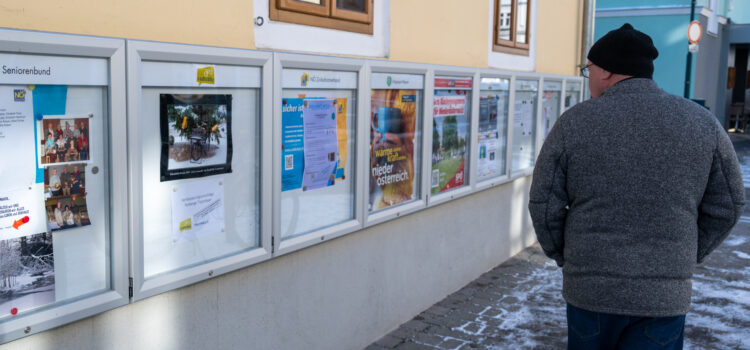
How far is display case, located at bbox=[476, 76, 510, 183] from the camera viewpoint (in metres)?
6.54

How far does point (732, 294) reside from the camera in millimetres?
6578

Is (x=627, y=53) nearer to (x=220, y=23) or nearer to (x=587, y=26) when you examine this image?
(x=220, y=23)

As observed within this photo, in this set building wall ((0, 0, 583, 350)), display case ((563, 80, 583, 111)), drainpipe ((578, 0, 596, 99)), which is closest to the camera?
building wall ((0, 0, 583, 350))

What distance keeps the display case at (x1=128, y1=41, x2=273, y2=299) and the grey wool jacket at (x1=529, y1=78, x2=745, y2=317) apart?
1547 millimetres

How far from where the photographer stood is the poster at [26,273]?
2562 mm

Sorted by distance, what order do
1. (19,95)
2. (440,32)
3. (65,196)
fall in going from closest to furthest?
(19,95) < (65,196) < (440,32)

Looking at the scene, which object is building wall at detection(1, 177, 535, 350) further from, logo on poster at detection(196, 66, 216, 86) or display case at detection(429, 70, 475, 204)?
logo on poster at detection(196, 66, 216, 86)

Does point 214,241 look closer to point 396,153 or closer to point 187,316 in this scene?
point 187,316

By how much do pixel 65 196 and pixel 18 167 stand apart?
0.22 meters

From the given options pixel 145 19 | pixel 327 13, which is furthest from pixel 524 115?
pixel 145 19

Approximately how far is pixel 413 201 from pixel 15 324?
3226mm

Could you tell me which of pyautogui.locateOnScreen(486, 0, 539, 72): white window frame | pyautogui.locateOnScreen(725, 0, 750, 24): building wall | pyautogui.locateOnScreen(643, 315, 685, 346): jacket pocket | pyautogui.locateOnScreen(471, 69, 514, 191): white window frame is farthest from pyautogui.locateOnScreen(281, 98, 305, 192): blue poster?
pyautogui.locateOnScreen(725, 0, 750, 24): building wall

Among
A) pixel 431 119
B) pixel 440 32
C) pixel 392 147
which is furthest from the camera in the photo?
pixel 440 32

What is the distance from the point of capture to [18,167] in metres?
2.55
